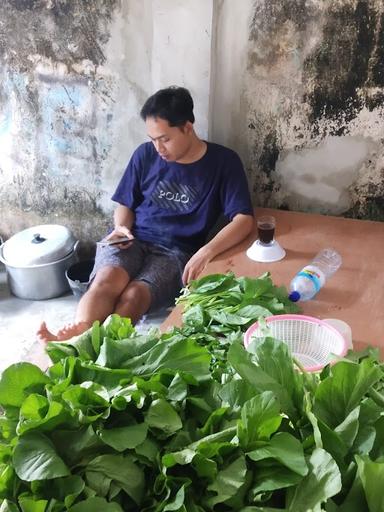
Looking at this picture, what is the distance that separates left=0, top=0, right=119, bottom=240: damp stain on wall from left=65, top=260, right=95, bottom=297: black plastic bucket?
247 millimetres

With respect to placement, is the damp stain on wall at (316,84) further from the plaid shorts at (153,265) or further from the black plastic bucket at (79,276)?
the black plastic bucket at (79,276)

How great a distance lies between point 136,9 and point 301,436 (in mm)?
2232

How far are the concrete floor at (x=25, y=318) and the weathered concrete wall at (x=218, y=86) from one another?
64 cm

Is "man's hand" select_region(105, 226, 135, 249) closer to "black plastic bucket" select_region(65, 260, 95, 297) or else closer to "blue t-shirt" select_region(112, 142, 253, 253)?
"blue t-shirt" select_region(112, 142, 253, 253)

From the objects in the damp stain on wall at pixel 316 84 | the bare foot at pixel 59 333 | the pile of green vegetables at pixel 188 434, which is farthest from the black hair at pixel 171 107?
the pile of green vegetables at pixel 188 434

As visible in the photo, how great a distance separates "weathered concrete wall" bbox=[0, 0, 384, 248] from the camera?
→ 2.34 m

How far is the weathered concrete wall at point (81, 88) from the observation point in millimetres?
2488

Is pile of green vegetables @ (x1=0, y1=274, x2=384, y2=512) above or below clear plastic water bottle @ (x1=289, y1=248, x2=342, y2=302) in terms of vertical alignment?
above

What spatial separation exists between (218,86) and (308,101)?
1.42 ft

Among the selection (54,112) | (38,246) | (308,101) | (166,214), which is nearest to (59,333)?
(166,214)

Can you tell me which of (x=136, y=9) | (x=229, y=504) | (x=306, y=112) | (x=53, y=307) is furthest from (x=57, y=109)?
(x=229, y=504)

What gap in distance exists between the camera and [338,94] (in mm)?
2387

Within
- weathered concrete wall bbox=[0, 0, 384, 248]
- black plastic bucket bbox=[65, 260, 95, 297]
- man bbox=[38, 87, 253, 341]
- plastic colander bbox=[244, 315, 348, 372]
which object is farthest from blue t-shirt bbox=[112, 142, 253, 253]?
plastic colander bbox=[244, 315, 348, 372]

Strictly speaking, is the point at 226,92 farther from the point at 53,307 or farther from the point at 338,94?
the point at 53,307
